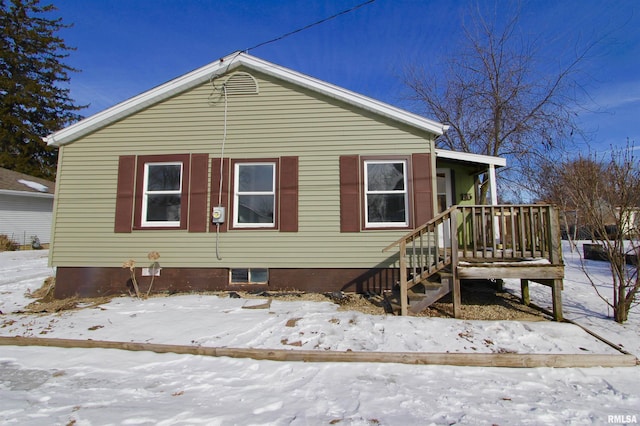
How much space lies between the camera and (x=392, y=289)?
21.1ft

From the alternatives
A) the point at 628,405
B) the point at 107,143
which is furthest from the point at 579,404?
the point at 107,143

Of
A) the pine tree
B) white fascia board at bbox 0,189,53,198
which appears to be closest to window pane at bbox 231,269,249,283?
white fascia board at bbox 0,189,53,198

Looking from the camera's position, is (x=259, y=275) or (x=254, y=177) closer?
(x=259, y=275)

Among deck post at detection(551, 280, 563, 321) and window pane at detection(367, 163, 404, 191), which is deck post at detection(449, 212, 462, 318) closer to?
deck post at detection(551, 280, 563, 321)

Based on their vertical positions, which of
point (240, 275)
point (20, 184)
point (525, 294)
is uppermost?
point (20, 184)

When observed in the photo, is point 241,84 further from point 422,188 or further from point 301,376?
point 301,376

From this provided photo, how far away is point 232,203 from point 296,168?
1587 mm

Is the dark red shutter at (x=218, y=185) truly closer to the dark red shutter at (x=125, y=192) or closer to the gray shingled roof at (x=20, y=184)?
the dark red shutter at (x=125, y=192)

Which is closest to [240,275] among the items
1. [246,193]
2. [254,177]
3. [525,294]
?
[246,193]

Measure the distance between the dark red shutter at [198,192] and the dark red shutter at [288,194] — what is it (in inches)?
65.5

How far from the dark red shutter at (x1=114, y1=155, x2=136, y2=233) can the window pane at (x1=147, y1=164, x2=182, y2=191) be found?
1.15ft

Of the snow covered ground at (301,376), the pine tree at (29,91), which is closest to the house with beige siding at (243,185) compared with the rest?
the snow covered ground at (301,376)

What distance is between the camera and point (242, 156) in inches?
274

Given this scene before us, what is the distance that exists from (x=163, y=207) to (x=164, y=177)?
26.8 inches
